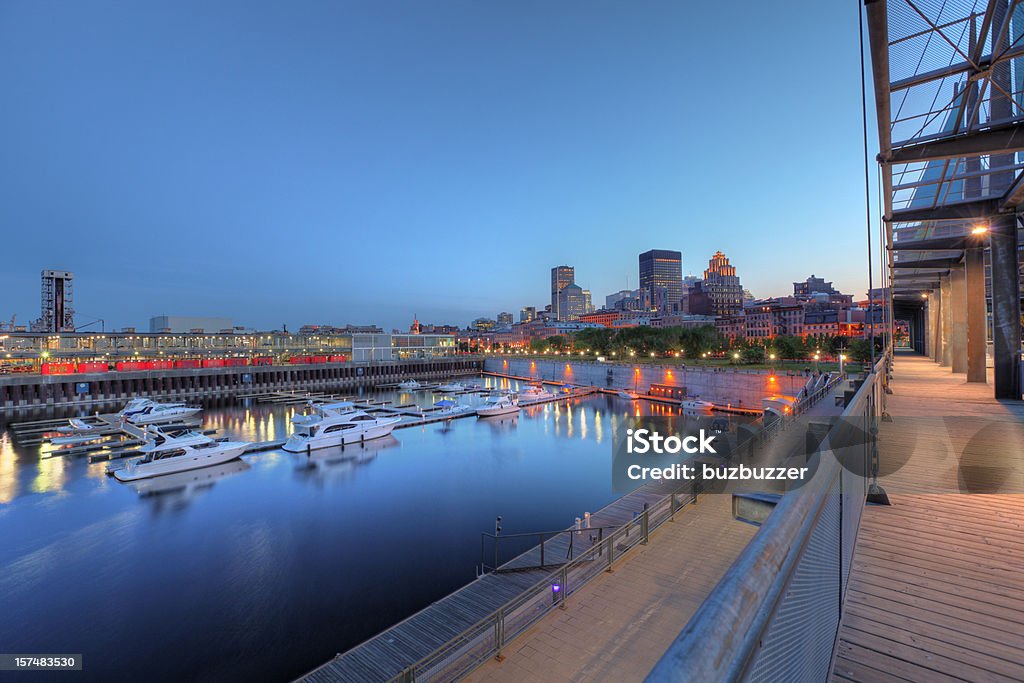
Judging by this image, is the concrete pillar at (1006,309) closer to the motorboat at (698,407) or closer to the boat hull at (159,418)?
the motorboat at (698,407)

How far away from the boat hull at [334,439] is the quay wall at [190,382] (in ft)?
114

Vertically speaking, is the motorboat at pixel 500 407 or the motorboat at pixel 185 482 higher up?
the motorboat at pixel 500 407

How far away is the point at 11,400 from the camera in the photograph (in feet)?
150

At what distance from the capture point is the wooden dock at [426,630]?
9070 mm

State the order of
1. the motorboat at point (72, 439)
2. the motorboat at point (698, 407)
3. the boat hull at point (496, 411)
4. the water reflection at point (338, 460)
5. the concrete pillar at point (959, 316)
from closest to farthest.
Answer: the concrete pillar at point (959, 316), the water reflection at point (338, 460), the motorboat at point (72, 439), the boat hull at point (496, 411), the motorboat at point (698, 407)

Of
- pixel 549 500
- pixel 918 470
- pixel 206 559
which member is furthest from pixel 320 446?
pixel 918 470

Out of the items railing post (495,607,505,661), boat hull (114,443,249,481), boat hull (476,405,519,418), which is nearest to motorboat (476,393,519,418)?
boat hull (476,405,519,418)

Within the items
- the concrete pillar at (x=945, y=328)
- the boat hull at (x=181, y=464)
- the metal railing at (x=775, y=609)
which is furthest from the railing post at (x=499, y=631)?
the concrete pillar at (x=945, y=328)

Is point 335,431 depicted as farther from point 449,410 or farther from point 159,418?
point 159,418

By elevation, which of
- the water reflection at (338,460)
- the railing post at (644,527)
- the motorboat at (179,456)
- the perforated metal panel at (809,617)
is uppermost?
the perforated metal panel at (809,617)

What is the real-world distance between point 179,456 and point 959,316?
38.1 meters

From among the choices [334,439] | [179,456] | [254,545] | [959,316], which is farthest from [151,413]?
[959,316]

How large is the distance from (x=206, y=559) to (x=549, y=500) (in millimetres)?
13789

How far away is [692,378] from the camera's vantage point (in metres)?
50.5
